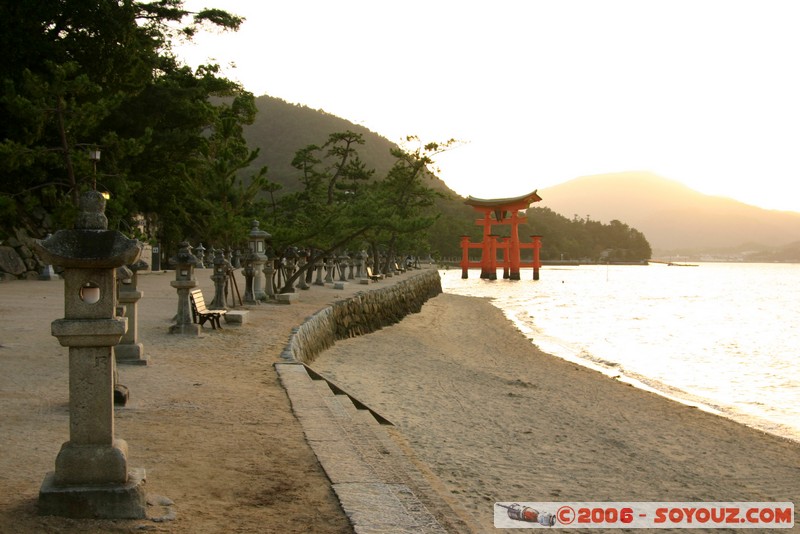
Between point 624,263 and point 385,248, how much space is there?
104 metres

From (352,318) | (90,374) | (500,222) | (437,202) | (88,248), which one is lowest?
(352,318)

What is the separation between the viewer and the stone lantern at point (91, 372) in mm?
3344

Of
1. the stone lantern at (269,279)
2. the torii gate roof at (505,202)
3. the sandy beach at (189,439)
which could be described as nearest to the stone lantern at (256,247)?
the stone lantern at (269,279)

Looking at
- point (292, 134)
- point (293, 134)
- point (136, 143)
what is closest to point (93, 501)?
point (136, 143)

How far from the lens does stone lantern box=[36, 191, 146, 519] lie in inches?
132

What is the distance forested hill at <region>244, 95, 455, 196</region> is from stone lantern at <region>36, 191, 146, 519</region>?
93748mm

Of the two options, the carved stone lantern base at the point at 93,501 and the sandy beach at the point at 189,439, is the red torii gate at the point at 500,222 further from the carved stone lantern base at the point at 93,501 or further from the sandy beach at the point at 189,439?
the carved stone lantern base at the point at 93,501

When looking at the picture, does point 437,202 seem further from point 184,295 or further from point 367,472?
point 367,472

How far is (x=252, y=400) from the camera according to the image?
20.0ft

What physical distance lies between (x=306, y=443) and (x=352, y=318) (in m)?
11.8

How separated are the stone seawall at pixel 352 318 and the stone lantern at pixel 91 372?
5.08m

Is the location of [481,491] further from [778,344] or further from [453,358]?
[778,344]

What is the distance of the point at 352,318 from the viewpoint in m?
16.6

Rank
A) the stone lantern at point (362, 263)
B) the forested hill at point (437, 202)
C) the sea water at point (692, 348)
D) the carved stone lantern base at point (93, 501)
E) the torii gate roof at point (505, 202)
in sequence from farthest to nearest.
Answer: the forested hill at point (437, 202)
the torii gate roof at point (505, 202)
the stone lantern at point (362, 263)
the sea water at point (692, 348)
the carved stone lantern base at point (93, 501)
